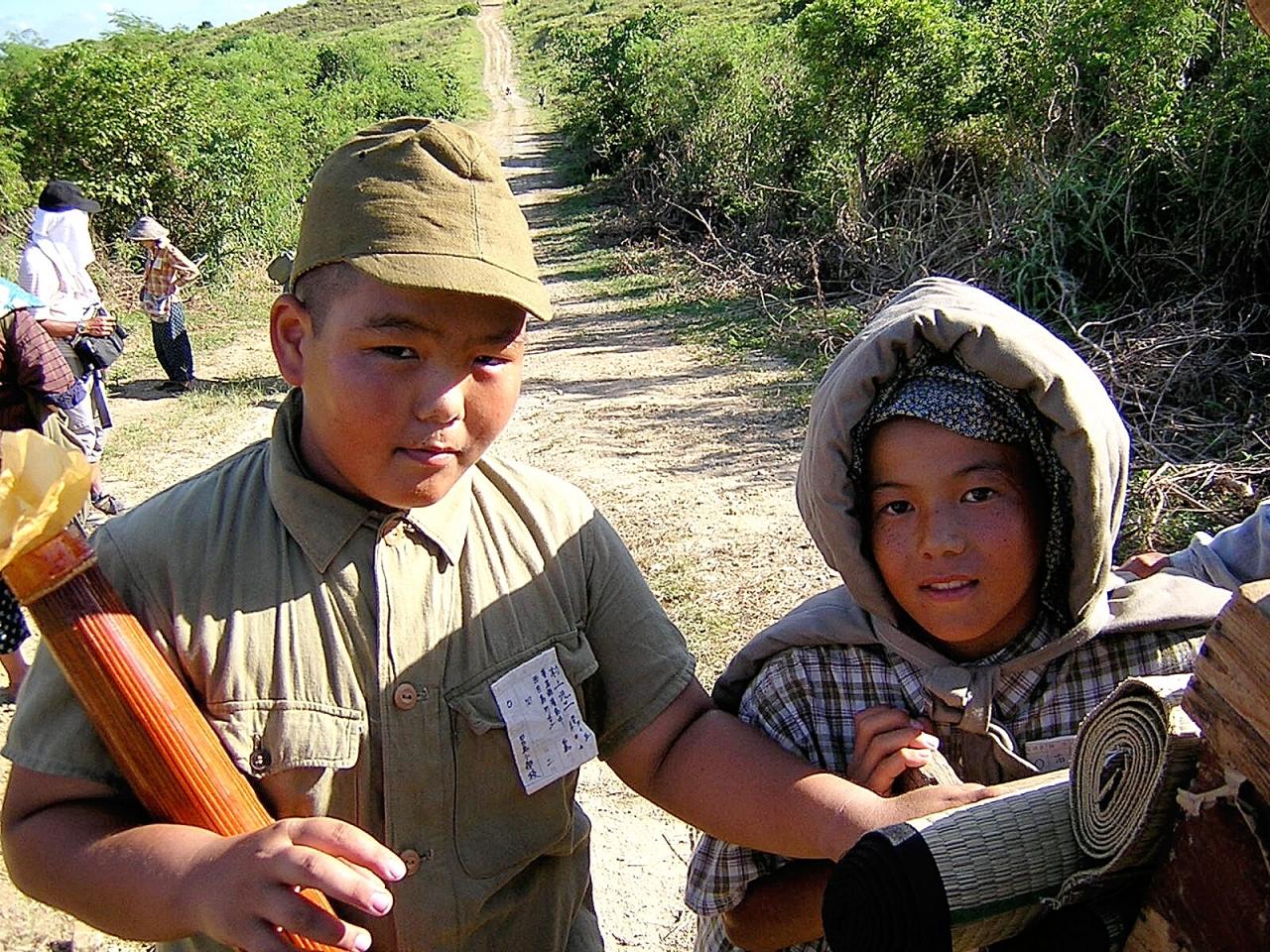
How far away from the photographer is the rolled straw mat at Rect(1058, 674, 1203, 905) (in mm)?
747

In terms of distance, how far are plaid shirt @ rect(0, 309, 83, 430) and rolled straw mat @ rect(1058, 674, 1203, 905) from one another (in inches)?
216

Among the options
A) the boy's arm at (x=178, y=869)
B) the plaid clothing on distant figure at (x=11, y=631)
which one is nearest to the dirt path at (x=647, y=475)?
the plaid clothing on distant figure at (x=11, y=631)

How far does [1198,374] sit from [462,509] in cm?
560

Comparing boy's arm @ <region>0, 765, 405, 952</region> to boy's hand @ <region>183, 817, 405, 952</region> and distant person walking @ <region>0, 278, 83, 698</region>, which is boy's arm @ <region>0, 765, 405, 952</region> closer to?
boy's hand @ <region>183, 817, 405, 952</region>

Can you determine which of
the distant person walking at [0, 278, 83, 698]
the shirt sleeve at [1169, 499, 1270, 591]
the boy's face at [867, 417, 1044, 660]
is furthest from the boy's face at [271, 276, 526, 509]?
the distant person walking at [0, 278, 83, 698]

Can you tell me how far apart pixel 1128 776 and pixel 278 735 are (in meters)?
0.97

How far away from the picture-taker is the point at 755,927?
162 cm

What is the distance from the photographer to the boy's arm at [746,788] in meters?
1.35

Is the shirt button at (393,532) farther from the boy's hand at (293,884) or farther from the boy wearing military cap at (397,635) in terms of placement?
the boy's hand at (293,884)

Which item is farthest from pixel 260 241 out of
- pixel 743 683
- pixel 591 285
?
pixel 743 683

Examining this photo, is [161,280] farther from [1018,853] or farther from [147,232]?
[1018,853]

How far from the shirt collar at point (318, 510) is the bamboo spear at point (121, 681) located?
248 millimetres

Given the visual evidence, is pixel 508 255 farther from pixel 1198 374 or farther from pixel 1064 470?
pixel 1198 374

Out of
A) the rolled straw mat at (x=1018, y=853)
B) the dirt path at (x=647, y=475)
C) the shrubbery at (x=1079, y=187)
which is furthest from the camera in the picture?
the shrubbery at (x=1079, y=187)
